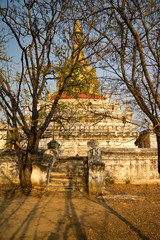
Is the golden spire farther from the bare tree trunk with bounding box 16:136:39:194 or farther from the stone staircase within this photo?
the stone staircase

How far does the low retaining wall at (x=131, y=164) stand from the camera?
9.94m

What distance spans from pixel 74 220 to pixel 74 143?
35.8ft

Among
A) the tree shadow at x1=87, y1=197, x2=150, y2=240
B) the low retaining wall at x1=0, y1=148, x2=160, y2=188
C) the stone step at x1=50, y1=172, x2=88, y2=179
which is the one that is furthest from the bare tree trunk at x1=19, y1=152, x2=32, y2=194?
the tree shadow at x1=87, y1=197, x2=150, y2=240

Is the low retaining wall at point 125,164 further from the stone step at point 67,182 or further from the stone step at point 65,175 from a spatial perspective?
the stone step at point 67,182

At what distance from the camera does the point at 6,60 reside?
766 cm

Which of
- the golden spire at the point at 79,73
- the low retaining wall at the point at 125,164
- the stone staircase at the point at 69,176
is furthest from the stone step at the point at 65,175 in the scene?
the golden spire at the point at 79,73

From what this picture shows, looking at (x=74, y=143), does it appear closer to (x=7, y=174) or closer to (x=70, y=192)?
(x=7, y=174)

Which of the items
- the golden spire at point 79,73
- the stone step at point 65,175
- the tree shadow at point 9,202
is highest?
the golden spire at point 79,73

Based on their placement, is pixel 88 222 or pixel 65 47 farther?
pixel 65 47

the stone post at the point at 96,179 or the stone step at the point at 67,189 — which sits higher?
the stone post at the point at 96,179

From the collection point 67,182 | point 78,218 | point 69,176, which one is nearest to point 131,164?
point 69,176

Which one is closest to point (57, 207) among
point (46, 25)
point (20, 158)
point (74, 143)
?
point (20, 158)

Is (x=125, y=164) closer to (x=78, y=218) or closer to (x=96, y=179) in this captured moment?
(x=96, y=179)

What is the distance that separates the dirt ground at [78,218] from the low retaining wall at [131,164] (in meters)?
3.21
